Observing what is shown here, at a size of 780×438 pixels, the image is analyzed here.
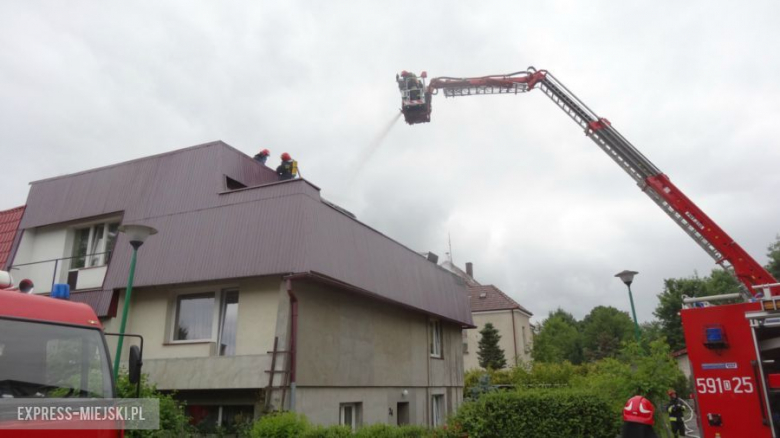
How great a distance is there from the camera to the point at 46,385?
5.33 metres

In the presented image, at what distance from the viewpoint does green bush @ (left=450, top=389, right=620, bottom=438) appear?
10727 mm

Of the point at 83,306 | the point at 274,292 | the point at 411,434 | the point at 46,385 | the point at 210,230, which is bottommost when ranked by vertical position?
the point at 411,434

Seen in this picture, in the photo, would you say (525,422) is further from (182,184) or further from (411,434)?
(182,184)

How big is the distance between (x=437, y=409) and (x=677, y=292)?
37.0m

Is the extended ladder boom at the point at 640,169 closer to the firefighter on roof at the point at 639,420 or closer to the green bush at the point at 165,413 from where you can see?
the firefighter on roof at the point at 639,420

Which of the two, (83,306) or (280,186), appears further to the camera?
(280,186)

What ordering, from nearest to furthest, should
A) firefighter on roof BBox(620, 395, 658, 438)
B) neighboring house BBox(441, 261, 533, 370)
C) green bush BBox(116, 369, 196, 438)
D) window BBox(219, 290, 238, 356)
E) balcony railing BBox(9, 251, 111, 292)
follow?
firefighter on roof BBox(620, 395, 658, 438) < green bush BBox(116, 369, 196, 438) < window BBox(219, 290, 238, 356) < balcony railing BBox(9, 251, 111, 292) < neighboring house BBox(441, 261, 533, 370)

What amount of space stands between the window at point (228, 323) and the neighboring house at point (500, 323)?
3075 cm

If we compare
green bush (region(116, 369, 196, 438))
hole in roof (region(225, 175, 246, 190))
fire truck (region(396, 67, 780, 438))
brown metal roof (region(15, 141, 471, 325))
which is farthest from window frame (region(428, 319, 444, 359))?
fire truck (region(396, 67, 780, 438))

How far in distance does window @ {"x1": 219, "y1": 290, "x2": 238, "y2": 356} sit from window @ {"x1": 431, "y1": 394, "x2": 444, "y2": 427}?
367 inches

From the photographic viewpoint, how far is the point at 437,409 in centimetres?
1969

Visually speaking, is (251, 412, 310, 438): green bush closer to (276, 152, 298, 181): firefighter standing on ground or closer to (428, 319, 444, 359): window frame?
(276, 152, 298, 181): firefighter standing on ground

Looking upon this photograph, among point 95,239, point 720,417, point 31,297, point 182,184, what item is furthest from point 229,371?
point 720,417

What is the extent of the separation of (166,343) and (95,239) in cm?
501
